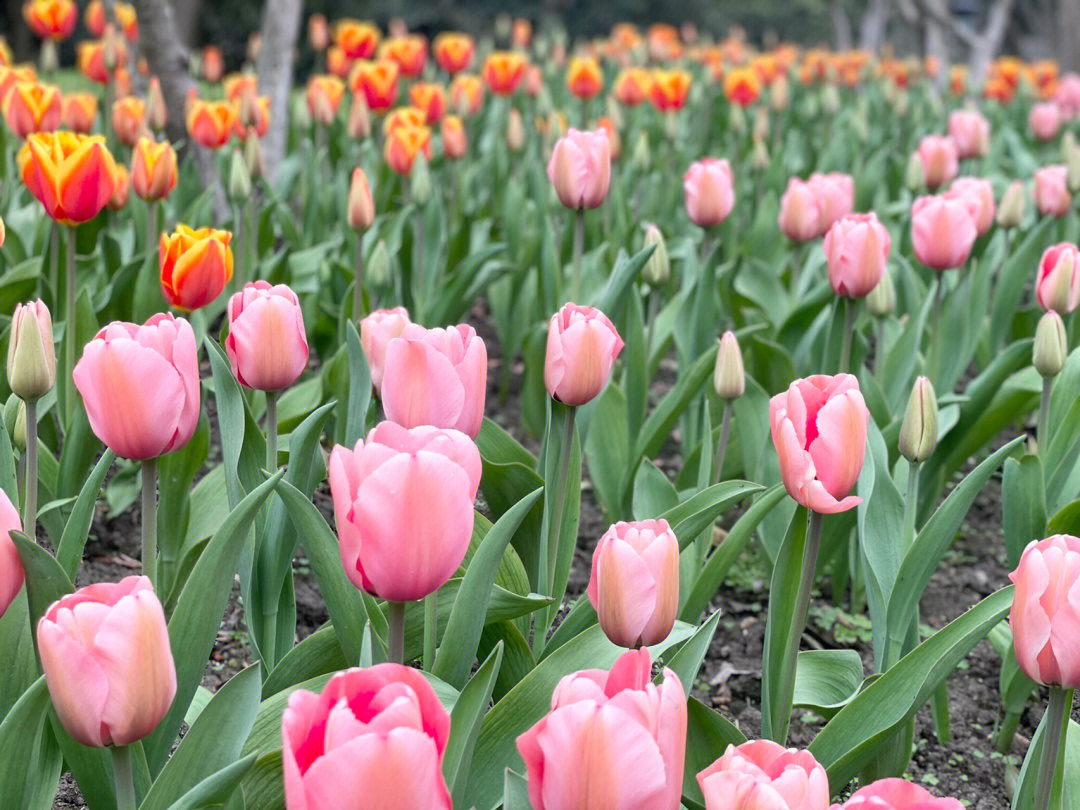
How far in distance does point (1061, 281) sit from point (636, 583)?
1454 mm

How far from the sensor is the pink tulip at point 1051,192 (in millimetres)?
3113

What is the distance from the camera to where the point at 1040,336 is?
6.31ft

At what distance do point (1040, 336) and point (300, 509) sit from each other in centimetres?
125

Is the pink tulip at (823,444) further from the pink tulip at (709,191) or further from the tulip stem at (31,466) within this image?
the pink tulip at (709,191)

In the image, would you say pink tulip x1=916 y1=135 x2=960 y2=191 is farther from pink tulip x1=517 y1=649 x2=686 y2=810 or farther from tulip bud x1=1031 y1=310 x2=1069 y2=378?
pink tulip x1=517 y1=649 x2=686 y2=810

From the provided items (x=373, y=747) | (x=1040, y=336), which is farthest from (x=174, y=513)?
(x=1040, y=336)

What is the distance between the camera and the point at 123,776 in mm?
968

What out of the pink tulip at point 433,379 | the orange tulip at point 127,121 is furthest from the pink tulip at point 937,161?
the pink tulip at point 433,379

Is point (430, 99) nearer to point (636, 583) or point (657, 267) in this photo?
point (657, 267)

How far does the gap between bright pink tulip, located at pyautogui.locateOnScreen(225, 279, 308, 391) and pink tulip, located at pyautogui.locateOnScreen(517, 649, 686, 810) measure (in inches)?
29.8

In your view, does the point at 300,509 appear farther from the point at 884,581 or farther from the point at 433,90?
the point at 433,90

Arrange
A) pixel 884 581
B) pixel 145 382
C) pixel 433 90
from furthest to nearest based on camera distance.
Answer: pixel 433 90, pixel 884 581, pixel 145 382

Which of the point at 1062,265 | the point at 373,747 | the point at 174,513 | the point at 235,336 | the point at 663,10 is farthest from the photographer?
the point at 663,10

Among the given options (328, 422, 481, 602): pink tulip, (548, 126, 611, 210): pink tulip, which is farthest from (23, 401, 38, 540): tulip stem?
(548, 126, 611, 210): pink tulip
